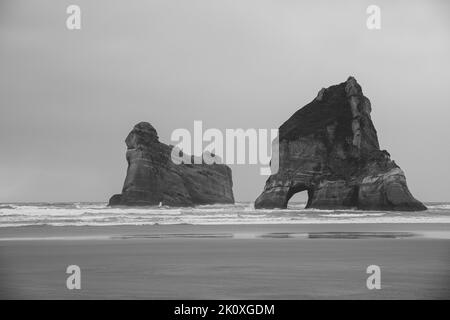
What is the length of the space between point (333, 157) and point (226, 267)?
6494 centimetres

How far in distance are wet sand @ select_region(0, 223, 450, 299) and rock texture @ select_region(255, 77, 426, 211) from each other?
160 feet

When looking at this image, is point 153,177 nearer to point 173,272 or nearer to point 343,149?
point 343,149

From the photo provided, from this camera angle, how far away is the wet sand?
10.5 metres

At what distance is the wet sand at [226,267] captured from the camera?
10523mm

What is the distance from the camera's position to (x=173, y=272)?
13.2m

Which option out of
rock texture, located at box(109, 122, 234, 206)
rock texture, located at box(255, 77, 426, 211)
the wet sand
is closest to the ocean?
the wet sand

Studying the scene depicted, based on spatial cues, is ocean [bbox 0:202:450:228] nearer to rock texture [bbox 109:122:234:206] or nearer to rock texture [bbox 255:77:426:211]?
rock texture [bbox 255:77:426:211]

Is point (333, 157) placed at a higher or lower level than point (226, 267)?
higher

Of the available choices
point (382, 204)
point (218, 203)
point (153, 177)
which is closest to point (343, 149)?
point (382, 204)

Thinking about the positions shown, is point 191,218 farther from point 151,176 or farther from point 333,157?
point 151,176

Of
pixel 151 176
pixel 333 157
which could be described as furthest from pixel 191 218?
pixel 151 176

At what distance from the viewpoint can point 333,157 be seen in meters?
77.7

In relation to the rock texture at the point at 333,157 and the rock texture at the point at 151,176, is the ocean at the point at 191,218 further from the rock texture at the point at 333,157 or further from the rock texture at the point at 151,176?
the rock texture at the point at 151,176
